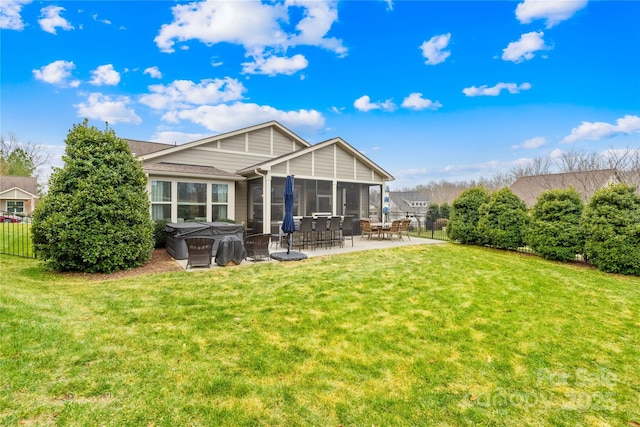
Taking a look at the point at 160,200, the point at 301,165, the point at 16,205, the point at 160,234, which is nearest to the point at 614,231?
the point at 301,165

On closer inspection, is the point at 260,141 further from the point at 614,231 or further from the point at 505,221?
the point at 614,231

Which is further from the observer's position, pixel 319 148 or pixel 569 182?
pixel 569 182

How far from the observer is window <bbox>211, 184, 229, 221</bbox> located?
11875 mm

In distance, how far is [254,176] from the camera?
12.9 m

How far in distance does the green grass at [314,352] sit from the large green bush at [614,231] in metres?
2.02

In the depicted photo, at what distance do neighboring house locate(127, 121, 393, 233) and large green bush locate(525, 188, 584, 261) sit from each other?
7149 mm

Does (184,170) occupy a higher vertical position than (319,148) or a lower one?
lower

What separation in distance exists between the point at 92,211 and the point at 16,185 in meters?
40.0

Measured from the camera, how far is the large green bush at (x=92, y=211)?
22.4ft

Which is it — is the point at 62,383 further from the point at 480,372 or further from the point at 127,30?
the point at 127,30

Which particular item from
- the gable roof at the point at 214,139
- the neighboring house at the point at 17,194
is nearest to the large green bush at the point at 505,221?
the gable roof at the point at 214,139

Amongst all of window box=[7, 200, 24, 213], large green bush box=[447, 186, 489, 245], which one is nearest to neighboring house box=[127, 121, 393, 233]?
large green bush box=[447, 186, 489, 245]

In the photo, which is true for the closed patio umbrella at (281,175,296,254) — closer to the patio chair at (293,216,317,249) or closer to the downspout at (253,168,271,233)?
the patio chair at (293,216,317,249)

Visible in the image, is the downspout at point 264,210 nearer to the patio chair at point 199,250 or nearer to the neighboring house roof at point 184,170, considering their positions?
the neighboring house roof at point 184,170
